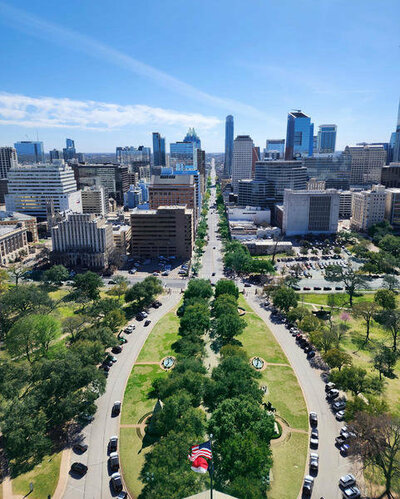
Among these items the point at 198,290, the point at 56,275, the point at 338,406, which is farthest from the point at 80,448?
the point at 56,275

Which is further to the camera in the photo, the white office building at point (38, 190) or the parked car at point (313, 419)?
the white office building at point (38, 190)

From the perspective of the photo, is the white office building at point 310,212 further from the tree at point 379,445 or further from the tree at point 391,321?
the tree at point 379,445

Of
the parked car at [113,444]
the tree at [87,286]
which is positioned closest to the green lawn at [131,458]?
the parked car at [113,444]

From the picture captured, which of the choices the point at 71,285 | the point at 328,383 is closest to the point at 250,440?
the point at 328,383

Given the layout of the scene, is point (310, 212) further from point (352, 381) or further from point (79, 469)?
point (79, 469)

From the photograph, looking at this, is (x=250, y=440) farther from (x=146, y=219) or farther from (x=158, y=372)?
(x=146, y=219)
